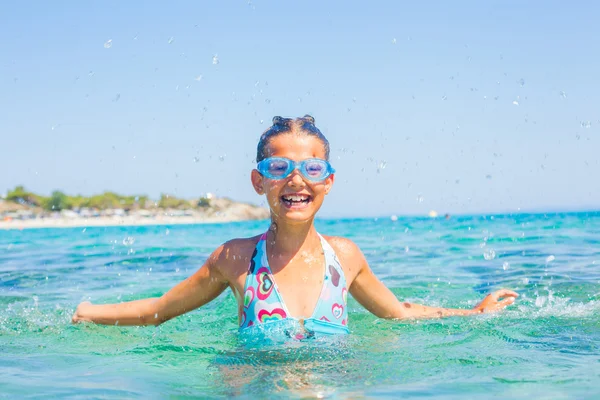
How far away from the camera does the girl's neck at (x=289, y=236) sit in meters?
3.83

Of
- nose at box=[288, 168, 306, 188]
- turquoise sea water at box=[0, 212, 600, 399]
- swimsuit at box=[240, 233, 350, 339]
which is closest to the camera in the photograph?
turquoise sea water at box=[0, 212, 600, 399]

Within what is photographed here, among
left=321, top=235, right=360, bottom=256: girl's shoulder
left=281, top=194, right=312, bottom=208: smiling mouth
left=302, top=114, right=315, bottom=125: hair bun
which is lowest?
left=321, top=235, right=360, bottom=256: girl's shoulder

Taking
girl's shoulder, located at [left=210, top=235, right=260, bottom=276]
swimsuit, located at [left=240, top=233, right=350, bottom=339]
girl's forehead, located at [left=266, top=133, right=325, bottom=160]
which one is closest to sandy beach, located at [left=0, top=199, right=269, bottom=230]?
girl's shoulder, located at [left=210, top=235, right=260, bottom=276]

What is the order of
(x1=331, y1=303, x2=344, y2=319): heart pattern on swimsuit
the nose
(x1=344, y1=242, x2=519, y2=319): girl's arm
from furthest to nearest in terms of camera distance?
(x1=344, y1=242, x2=519, y2=319): girl's arm, (x1=331, y1=303, x2=344, y2=319): heart pattern on swimsuit, the nose

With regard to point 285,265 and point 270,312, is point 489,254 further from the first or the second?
point 270,312

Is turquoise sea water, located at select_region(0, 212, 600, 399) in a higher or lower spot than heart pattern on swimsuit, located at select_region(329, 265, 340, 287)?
lower

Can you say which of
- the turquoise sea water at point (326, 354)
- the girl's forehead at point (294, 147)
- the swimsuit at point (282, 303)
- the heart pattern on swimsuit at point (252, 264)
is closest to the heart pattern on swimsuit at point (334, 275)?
the swimsuit at point (282, 303)

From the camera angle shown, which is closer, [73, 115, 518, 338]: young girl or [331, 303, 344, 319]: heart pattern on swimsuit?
[73, 115, 518, 338]: young girl

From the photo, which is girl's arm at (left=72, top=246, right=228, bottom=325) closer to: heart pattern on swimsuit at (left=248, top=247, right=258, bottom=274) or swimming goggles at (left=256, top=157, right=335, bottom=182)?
heart pattern on swimsuit at (left=248, top=247, right=258, bottom=274)

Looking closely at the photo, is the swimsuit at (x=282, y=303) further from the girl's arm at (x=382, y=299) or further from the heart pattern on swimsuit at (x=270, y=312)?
the girl's arm at (x=382, y=299)

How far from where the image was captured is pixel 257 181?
3881 mm

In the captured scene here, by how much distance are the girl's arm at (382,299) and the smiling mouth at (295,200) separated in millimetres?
537

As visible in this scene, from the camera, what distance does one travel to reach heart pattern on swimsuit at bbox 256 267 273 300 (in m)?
3.79

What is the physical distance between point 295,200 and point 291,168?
0.63 feet
